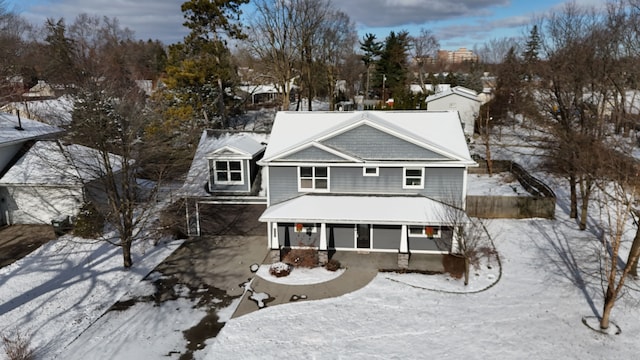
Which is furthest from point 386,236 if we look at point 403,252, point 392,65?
point 392,65

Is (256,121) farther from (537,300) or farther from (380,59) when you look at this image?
(537,300)

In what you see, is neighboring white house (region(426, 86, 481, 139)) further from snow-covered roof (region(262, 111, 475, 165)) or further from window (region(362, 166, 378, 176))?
window (region(362, 166, 378, 176))

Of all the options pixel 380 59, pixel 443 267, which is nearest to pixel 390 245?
pixel 443 267

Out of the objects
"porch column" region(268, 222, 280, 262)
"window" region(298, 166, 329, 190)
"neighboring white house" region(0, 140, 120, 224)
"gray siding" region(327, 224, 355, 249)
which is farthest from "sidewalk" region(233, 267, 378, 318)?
"neighboring white house" region(0, 140, 120, 224)

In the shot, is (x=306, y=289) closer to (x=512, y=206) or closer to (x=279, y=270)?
(x=279, y=270)

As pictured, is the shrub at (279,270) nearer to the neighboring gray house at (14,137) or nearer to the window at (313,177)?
the window at (313,177)

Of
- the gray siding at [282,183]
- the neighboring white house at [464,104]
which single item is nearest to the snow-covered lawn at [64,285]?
the gray siding at [282,183]
